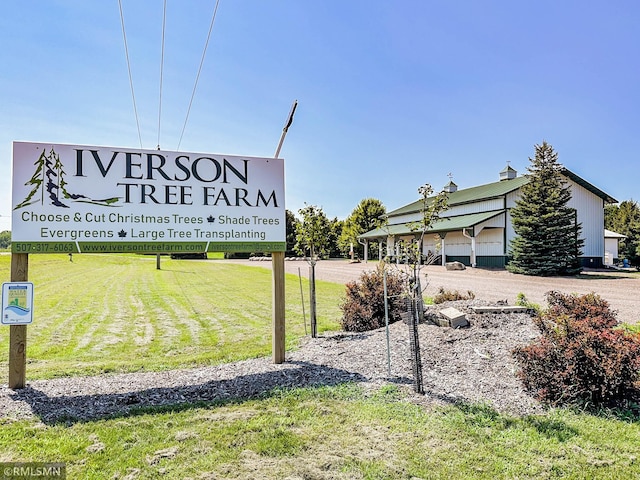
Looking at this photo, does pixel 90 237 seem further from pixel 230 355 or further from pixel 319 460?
pixel 319 460

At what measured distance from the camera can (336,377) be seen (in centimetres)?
565

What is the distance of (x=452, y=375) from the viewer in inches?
216

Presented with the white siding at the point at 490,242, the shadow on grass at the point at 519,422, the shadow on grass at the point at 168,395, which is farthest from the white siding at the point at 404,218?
the shadow on grass at the point at 519,422

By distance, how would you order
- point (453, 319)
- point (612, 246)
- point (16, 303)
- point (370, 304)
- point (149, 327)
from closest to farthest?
point (16, 303) → point (453, 319) → point (370, 304) → point (149, 327) → point (612, 246)

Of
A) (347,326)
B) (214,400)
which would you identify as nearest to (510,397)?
(214,400)

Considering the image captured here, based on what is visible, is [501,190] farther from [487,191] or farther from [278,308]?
[278,308]

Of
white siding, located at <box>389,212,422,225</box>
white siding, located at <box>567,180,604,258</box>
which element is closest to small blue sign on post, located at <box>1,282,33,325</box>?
white siding, located at <box>567,180,604,258</box>

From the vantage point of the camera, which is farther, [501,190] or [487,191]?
[487,191]

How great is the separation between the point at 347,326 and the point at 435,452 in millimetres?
5316

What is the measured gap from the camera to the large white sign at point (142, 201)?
5613 mm

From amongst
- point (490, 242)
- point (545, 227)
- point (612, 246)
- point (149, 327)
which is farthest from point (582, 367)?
point (612, 246)

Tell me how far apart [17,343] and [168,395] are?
2192 mm

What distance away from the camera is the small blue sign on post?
5391mm

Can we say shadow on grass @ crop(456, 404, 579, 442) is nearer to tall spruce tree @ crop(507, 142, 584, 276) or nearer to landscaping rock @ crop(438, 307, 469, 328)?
landscaping rock @ crop(438, 307, 469, 328)
